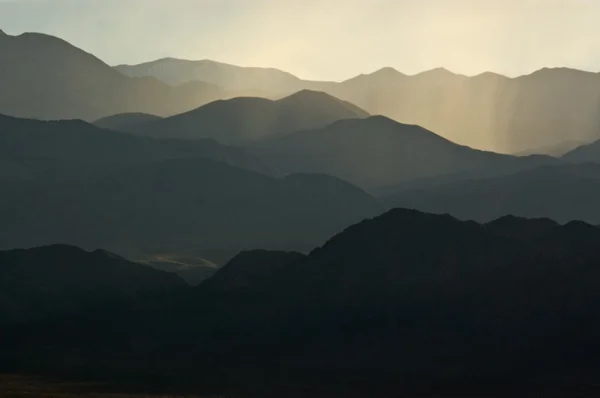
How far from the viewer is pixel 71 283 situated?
156000 millimetres

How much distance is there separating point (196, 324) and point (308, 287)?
14601 millimetres

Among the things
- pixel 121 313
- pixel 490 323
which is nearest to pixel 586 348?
pixel 490 323

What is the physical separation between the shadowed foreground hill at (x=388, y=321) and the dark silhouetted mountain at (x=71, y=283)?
293 inches

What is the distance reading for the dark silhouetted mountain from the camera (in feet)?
486

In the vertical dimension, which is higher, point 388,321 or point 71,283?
point 71,283

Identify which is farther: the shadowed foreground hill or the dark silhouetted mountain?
the dark silhouetted mountain

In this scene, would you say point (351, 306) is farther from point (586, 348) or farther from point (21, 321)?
point (21, 321)

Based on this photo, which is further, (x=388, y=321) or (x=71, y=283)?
(x=71, y=283)

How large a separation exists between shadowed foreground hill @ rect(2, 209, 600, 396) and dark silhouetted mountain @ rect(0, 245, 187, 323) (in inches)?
293

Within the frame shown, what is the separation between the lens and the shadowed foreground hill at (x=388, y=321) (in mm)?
115756

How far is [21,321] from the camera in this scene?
143m

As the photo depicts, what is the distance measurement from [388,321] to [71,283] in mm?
45482

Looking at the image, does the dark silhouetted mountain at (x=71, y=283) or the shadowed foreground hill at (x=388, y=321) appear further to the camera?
the dark silhouetted mountain at (x=71, y=283)

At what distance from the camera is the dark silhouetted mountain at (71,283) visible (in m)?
148
